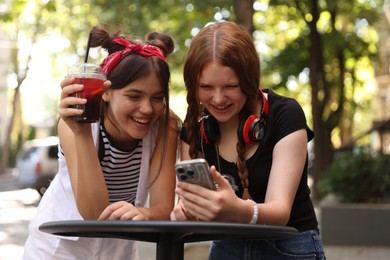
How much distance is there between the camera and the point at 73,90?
94.9 inches

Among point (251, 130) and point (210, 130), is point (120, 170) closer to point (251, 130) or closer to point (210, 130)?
point (210, 130)

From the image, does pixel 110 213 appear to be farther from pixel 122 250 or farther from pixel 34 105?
pixel 34 105

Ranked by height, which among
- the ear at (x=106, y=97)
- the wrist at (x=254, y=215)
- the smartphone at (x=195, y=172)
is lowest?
the wrist at (x=254, y=215)

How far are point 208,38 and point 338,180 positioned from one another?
1011 centimetres

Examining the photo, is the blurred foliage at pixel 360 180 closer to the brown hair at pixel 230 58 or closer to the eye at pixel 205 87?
the brown hair at pixel 230 58

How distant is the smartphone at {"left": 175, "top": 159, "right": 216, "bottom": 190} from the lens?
210 cm

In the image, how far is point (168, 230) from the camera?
2059 mm

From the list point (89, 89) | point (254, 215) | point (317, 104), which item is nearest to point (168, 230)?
point (254, 215)

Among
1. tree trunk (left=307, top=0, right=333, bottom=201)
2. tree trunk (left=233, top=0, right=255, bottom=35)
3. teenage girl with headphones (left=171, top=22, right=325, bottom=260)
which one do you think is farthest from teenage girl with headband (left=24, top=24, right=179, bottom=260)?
tree trunk (left=307, top=0, right=333, bottom=201)

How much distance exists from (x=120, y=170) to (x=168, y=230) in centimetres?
86

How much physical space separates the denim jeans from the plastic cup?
794 mm

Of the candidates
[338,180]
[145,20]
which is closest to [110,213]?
[338,180]

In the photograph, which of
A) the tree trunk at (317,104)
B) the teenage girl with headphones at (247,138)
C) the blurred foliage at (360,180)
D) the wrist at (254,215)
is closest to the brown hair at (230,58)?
the teenage girl with headphones at (247,138)

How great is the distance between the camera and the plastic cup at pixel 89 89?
2.42 meters
